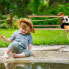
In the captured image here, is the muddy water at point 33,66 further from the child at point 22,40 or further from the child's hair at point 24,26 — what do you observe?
the child's hair at point 24,26

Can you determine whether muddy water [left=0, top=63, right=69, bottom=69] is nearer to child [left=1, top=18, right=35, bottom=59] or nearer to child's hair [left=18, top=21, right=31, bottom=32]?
child [left=1, top=18, right=35, bottom=59]

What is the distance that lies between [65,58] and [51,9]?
9.65 m

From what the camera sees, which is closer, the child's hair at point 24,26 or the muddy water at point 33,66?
the muddy water at point 33,66

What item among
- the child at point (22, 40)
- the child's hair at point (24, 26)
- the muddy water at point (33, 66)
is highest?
the child's hair at point (24, 26)

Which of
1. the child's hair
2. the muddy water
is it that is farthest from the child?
the muddy water

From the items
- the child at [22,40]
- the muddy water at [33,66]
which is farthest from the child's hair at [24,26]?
the muddy water at [33,66]

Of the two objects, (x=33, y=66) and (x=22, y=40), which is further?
(x=22, y=40)

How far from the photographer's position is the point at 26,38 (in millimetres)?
5250

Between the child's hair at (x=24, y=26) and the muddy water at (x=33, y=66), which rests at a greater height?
the child's hair at (x=24, y=26)

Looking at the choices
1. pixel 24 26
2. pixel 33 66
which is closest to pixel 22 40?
pixel 24 26

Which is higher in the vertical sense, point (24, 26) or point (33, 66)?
point (24, 26)

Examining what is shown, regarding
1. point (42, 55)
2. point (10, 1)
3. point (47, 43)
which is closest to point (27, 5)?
point (10, 1)

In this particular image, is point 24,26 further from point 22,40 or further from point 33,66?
point 33,66

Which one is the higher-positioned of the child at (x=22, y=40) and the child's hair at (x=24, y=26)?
the child's hair at (x=24, y=26)
